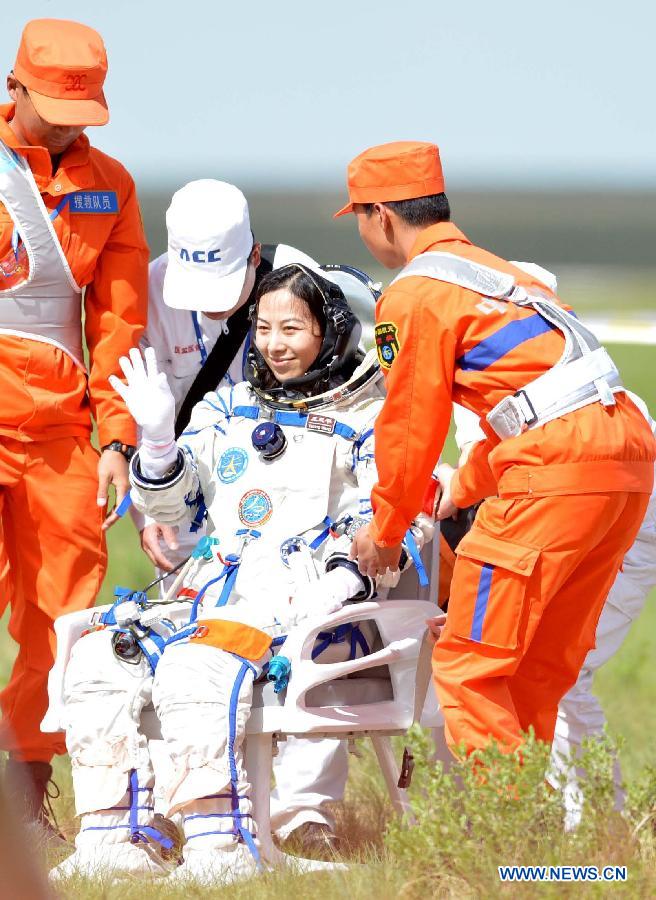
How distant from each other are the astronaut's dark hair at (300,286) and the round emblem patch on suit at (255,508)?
0.55m

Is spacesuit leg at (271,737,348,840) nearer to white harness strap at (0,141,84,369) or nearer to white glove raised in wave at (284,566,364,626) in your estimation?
white glove raised in wave at (284,566,364,626)

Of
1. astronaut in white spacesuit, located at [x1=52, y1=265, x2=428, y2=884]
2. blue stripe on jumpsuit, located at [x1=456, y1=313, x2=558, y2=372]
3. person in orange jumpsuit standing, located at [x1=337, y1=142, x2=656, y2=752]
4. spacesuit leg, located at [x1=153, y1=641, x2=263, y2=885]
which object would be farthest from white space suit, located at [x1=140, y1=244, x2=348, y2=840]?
blue stripe on jumpsuit, located at [x1=456, y1=313, x2=558, y2=372]

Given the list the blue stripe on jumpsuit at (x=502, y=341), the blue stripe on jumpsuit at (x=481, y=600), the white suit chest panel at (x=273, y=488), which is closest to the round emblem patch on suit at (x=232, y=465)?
Answer: the white suit chest panel at (x=273, y=488)

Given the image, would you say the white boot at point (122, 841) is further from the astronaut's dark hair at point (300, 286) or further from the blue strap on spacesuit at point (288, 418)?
the astronaut's dark hair at point (300, 286)

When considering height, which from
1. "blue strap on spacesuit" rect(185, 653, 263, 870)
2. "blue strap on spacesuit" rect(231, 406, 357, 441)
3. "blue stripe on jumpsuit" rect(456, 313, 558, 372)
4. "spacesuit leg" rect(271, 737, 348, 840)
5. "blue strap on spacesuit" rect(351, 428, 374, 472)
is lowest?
"spacesuit leg" rect(271, 737, 348, 840)

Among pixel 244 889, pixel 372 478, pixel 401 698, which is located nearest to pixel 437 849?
pixel 244 889

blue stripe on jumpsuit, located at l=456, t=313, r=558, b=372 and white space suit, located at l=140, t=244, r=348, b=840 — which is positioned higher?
→ blue stripe on jumpsuit, located at l=456, t=313, r=558, b=372

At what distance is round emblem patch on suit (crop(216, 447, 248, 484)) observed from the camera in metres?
4.49

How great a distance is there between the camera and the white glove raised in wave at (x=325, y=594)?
407cm

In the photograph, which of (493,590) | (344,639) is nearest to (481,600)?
A: (493,590)

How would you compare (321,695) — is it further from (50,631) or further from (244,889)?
(50,631)

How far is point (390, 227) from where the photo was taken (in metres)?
4.10

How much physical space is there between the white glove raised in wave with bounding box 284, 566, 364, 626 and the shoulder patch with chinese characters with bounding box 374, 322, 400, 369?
2.15ft

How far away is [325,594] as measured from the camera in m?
4.08
